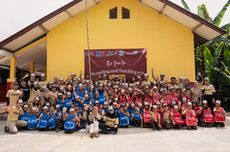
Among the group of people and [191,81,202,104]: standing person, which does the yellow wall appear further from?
[191,81,202,104]: standing person

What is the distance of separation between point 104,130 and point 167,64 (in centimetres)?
595

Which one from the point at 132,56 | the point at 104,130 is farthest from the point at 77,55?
the point at 104,130

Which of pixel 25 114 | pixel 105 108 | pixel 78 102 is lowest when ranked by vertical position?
pixel 25 114

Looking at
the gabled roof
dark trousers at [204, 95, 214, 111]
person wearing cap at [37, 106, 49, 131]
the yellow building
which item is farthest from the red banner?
person wearing cap at [37, 106, 49, 131]

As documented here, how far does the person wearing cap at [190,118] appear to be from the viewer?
10359 millimetres

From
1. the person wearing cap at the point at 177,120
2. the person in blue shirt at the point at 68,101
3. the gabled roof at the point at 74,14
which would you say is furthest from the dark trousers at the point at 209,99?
the person in blue shirt at the point at 68,101

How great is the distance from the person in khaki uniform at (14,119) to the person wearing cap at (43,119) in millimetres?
579

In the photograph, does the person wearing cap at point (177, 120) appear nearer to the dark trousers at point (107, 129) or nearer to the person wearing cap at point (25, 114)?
the dark trousers at point (107, 129)

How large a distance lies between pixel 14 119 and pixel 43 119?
97 cm

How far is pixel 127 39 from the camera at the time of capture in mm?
14320

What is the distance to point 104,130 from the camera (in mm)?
9508

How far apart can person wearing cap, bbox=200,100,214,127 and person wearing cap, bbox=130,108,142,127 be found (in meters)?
2.32

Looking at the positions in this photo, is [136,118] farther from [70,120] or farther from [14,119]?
[14,119]

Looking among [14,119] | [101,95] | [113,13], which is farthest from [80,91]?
[113,13]
